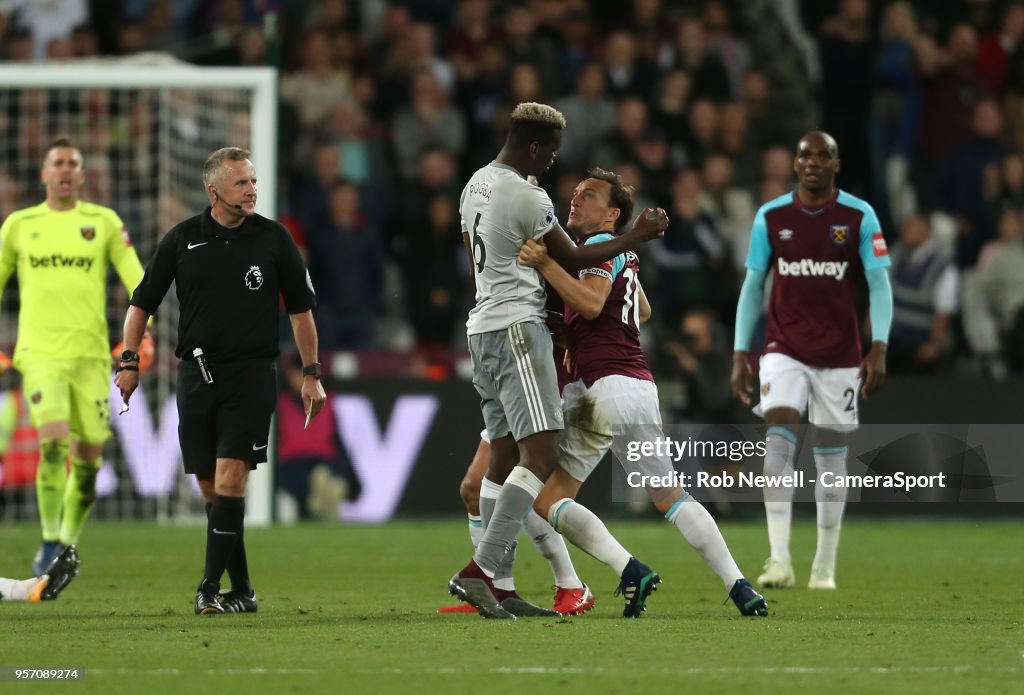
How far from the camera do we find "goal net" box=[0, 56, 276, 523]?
15531mm

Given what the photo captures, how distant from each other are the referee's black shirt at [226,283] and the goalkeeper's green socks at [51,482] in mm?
2019

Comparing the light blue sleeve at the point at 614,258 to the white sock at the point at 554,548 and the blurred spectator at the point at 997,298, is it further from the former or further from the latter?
the blurred spectator at the point at 997,298

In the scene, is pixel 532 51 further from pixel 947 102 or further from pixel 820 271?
pixel 820 271

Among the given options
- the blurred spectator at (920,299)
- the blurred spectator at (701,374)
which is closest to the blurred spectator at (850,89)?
the blurred spectator at (920,299)

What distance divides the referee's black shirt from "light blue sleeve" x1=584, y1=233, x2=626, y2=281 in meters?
1.48

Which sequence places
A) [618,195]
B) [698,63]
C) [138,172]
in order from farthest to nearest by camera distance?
[698,63], [138,172], [618,195]

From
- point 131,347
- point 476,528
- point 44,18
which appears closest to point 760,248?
point 476,528

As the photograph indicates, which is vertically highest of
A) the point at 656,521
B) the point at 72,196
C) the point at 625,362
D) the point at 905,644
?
the point at 72,196

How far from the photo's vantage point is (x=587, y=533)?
8.30 m

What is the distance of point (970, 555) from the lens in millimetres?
12938

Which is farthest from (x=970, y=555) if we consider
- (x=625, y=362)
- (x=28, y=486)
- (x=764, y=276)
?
(x=28, y=486)

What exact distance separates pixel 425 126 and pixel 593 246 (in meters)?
10.6

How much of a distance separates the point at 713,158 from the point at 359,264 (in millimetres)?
3926

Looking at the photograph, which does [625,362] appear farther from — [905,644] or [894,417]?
[894,417]
